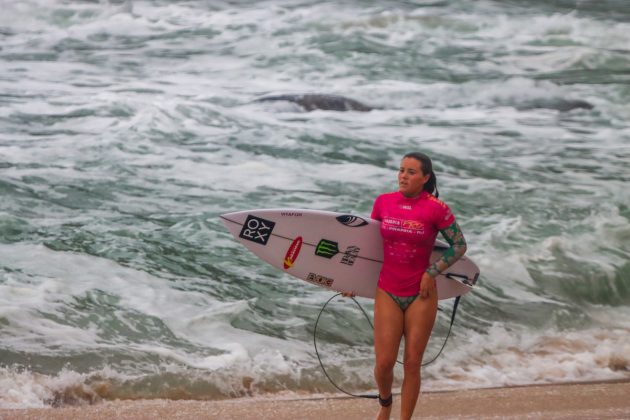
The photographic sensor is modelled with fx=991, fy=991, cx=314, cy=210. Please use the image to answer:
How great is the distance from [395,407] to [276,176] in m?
7.26

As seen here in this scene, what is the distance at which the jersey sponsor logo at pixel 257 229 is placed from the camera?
488 centimetres

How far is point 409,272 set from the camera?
4.08 metres

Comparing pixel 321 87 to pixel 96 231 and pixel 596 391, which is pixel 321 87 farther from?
pixel 596 391

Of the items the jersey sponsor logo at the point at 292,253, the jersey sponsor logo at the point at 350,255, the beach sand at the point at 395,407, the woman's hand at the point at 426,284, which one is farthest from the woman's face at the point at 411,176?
the beach sand at the point at 395,407

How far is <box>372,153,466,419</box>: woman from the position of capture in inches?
159

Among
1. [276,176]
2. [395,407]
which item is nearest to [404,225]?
[395,407]

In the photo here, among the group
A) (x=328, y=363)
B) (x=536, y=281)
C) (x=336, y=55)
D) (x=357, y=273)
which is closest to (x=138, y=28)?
(x=336, y=55)


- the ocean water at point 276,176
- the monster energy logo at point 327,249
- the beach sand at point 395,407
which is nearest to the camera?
the monster energy logo at point 327,249

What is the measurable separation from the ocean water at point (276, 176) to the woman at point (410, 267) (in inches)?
81.1

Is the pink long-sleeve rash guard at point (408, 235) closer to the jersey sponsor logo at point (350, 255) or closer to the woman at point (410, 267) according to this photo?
the woman at point (410, 267)

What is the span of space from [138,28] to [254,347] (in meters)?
14.2

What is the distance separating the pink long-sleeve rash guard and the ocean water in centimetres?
215

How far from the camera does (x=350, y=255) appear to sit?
4645 mm

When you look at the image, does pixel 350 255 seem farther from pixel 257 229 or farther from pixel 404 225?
pixel 404 225
